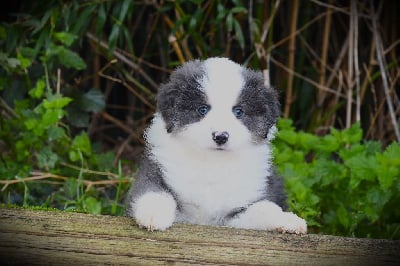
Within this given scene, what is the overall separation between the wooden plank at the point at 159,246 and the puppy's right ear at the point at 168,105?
630 mm

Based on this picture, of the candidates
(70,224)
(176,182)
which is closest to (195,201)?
(176,182)

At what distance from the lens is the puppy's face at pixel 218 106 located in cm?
355

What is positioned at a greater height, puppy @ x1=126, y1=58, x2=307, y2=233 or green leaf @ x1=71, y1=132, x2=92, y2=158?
green leaf @ x1=71, y1=132, x2=92, y2=158

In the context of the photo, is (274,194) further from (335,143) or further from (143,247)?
(335,143)

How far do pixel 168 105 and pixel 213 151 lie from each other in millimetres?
327

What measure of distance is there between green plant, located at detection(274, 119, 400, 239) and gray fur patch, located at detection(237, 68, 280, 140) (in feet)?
3.02

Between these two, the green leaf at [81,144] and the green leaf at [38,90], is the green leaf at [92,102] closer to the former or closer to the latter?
the green leaf at [81,144]

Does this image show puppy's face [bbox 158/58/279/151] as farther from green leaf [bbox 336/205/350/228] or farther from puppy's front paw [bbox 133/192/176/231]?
green leaf [bbox 336/205/350/228]

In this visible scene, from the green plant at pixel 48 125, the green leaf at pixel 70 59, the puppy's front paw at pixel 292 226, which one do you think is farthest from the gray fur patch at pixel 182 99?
the green leaf at pixel 70 59

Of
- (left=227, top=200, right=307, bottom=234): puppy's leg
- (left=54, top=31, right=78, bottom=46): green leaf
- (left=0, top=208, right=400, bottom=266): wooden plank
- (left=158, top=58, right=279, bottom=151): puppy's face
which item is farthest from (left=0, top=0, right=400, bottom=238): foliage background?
(left=0, top=208, right=400, bottom=266): wooden plank

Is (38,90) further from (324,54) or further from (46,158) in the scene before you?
(324,54)

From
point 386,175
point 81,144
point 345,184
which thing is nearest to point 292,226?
point 386,175

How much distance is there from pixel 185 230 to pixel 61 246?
1.72 feet

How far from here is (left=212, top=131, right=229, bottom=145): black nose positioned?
3.48 metres
